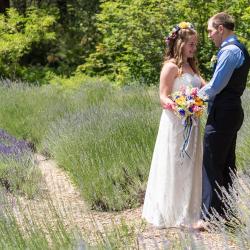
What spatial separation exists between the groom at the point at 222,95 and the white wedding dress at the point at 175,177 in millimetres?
337

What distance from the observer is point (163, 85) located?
17.6 feet

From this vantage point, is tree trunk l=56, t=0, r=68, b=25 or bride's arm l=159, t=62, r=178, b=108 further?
tree trunk l=56, t=0, r=68, b=25

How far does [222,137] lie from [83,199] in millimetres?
1918

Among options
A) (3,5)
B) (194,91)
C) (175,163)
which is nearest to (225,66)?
(194,91)

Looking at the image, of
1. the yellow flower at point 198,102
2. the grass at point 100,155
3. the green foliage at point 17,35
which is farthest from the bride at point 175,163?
the green foliage at point 17,35

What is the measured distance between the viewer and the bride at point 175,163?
17.5ft

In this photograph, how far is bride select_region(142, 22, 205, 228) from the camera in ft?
17.5

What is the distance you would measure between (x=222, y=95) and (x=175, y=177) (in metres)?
0.92

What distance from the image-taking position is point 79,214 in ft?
19.2

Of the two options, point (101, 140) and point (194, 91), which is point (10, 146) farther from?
point (194, 91)

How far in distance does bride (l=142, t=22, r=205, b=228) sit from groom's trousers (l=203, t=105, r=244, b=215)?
12.0 inches

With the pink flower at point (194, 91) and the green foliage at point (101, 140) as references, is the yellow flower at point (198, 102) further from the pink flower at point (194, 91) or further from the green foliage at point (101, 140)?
the green foliage at point (101, 140)

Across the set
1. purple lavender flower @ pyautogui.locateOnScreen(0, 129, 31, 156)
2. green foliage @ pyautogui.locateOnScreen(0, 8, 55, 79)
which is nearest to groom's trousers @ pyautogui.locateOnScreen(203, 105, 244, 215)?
purple lavender flower @ pyautogui.locateOnScreen(0, 129, 31, 156)

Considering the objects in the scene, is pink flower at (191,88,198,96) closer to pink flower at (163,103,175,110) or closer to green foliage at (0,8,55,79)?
pink flower at (163,103,175,110)
